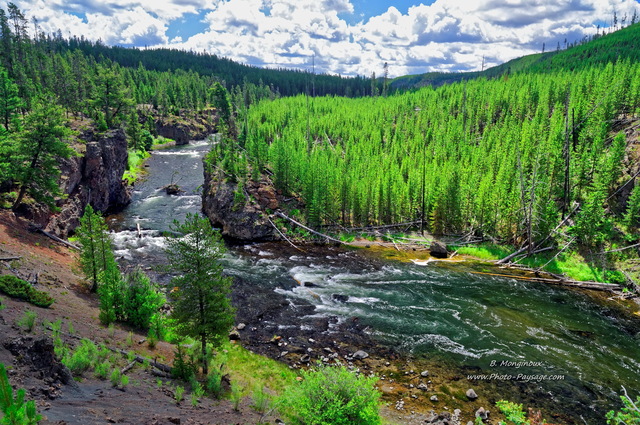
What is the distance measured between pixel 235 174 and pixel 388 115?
96031 millimetres

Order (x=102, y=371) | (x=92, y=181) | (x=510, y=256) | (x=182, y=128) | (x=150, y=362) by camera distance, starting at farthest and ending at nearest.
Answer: (x=182, y=128) < (x=92, y=181) < (x=510, y=256) < (x=150, y=362) < (x=102, y=371)

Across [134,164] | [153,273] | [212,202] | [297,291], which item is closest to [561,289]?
[297,291]

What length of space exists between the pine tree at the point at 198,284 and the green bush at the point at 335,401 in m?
7.71

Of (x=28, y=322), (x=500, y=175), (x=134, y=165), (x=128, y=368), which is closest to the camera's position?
(x=28, y=322)

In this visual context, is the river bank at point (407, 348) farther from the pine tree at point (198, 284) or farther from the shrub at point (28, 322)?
the shrub at point (28, 322)

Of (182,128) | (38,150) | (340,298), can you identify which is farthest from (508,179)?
(182,128)

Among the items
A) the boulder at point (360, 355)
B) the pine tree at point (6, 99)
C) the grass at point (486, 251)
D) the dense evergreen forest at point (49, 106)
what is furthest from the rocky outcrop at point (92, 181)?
the grass at point (486, 251)

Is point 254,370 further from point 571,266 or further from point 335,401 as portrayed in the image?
point 571,266

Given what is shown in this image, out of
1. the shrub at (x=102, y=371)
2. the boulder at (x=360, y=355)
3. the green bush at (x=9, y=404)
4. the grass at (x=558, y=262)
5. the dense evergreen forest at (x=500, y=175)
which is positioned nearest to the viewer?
the green bush at (x=9, y=404)

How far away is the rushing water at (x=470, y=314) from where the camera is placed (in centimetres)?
3159

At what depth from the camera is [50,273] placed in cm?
3584

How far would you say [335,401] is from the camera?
18.9 metres

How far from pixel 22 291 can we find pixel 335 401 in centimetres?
2519

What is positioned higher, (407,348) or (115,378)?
(115,378)
